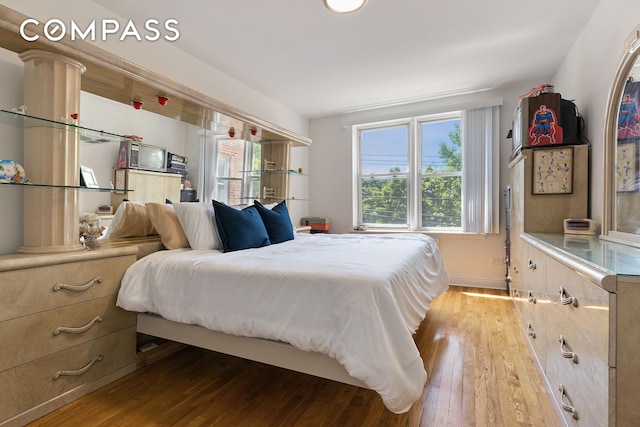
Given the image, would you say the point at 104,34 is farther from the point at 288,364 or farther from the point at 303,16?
the point at 288,364

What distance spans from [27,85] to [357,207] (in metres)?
3.97

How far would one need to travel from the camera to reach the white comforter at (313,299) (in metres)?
1.32

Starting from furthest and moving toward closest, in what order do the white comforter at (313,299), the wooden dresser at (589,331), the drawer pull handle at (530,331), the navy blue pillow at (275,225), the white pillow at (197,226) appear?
the navy blue pillow at (275,225)
the white pillow at (197,226)
the drawer pull handle at (530,331)
the white comforter at (313,299)
the wooden dresser at (589,331)

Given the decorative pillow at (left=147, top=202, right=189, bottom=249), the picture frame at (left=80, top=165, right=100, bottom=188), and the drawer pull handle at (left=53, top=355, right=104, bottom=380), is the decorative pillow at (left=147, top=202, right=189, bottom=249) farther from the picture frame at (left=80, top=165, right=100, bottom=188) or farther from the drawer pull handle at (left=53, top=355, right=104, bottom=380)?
the drawer pull handle at (left=53, top=355, right=104, bottom=380)

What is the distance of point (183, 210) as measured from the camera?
2.35 meters

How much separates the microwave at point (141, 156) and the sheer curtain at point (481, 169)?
358cm

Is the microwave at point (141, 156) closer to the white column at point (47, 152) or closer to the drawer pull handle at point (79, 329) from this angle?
the white column at point (47, 152)

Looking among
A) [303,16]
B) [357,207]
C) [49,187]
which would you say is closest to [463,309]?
[357,207]

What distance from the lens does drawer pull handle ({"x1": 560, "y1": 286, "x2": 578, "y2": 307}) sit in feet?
4.05

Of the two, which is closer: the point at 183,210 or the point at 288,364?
the point at 288,364

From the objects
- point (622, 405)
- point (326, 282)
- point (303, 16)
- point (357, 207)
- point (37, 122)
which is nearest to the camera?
point (622, 405)

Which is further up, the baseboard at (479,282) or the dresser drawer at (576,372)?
the dresser drawer at (576,372)

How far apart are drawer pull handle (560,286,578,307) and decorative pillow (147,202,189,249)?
2.32 metres

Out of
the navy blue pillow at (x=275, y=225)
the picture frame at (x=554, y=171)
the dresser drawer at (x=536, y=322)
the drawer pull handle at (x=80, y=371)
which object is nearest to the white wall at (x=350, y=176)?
the picture frame at (x=554, y=171)
